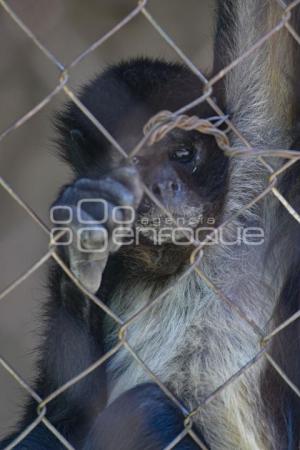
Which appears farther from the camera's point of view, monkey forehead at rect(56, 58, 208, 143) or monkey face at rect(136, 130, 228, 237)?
monkey forehead at rect(56, 58, 208, 143)

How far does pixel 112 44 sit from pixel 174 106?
221 centimetres

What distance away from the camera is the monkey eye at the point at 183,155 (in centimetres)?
386

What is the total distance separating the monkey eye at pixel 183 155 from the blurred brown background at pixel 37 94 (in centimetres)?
209

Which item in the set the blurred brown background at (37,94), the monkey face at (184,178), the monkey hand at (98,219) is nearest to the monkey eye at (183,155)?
the monkey face at (184,178)

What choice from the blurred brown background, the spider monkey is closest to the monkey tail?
the spider monkey

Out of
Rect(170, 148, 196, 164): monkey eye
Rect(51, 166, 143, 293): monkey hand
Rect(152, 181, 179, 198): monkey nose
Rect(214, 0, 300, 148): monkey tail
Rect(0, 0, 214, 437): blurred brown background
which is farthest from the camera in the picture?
Rect(0, 0, 214, 437): blurred brown background

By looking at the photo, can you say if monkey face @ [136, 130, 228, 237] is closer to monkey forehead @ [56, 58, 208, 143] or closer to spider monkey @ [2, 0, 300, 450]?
spider monkey @ [2, 0, 300, 450]

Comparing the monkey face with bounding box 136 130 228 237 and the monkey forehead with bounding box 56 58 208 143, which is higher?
the monkey forehead with bounding box 56 58 208 143

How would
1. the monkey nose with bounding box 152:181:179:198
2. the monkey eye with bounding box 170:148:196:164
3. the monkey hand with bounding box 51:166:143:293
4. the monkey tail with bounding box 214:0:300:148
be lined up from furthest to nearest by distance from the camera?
the monkey eye with bounding box 170:148:196:164
the monkey nose with bounding box 152:181:179:198
the monkey tail with bounding box 214:0:300:148
the monkey hand with bounding box 51:166:143:293

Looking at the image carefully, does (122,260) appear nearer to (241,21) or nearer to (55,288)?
(55,288)

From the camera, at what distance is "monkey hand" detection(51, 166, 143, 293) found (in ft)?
9.41

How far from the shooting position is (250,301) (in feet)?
12.2

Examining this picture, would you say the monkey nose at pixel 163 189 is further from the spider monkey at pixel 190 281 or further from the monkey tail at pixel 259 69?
the monkey tail at pixel 259 69

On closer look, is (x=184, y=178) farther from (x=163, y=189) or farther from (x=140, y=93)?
(x=140, y=93)
